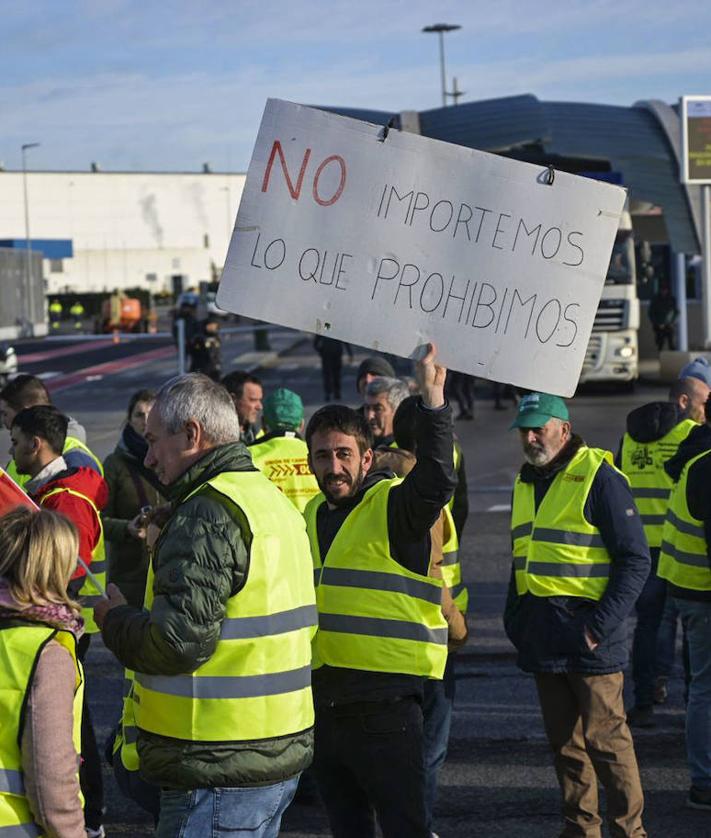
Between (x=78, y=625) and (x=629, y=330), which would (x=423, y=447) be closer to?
(x=78, y=625)

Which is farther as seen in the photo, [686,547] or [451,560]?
→ [686,547]

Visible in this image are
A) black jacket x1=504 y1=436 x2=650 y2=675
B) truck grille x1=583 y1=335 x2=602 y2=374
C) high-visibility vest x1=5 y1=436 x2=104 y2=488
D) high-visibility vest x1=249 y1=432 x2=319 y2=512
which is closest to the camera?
black jacket x1=504 y1=436 x2=650 y2=675

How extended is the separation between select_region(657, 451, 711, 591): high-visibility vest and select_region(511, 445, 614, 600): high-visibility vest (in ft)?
2.71

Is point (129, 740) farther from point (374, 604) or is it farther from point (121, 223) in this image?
point (121, 223)

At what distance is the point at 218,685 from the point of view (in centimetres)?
362

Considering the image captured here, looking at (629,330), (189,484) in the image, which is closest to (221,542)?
(189,484)

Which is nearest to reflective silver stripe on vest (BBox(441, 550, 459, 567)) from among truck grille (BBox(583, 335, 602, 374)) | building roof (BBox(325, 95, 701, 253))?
truck grille (BBox(583, 335, 602, 374))

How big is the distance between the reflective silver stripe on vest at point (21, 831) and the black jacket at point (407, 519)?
1.25 metres

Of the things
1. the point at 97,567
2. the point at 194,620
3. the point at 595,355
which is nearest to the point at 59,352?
the point at 595,355

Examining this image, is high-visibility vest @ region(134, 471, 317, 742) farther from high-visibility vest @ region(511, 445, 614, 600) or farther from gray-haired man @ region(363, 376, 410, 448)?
gray-haired man @ region(363, 376, 410, 448)

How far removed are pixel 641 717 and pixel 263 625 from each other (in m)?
4.34

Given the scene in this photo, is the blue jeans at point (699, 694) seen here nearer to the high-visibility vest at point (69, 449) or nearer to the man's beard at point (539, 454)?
the man's beard at point (539, 454)

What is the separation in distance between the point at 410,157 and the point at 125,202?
10576 centimetres

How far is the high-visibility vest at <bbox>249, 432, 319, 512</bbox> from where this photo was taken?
678 cm
